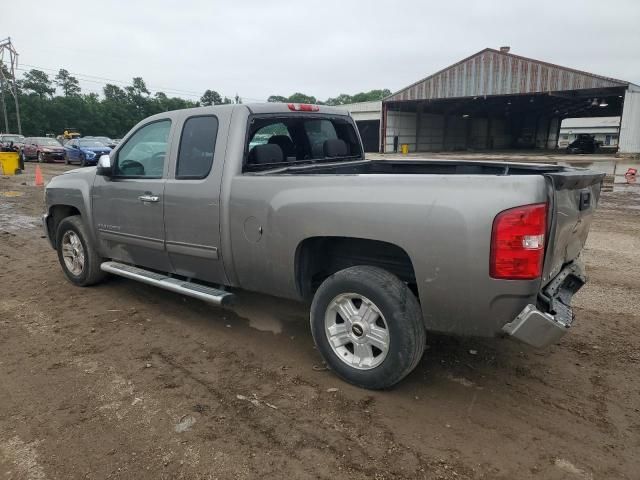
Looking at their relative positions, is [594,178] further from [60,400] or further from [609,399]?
[60,400]

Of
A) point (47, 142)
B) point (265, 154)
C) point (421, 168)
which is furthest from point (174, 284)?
point (47, 142)

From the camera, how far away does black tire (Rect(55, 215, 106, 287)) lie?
5.25 m

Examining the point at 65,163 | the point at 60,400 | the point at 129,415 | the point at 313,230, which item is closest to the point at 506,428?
the point at 313,230

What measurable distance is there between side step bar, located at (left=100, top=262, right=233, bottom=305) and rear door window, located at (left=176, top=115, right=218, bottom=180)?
926 millimetres

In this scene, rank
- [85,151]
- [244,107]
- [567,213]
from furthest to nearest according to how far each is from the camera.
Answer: [85,151]
[244,107]
[567,213]

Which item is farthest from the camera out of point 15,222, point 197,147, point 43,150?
point 43,150

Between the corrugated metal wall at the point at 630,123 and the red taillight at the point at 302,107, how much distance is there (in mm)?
31910

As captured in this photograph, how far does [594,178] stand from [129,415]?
345 centimetres

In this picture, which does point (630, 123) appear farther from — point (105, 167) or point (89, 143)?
point (105, 167)

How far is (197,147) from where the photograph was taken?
4148mm

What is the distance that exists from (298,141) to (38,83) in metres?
72.8

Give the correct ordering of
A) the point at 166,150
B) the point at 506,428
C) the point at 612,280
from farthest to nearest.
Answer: the point at 612,280
the point at 166,150
the point at 506,428

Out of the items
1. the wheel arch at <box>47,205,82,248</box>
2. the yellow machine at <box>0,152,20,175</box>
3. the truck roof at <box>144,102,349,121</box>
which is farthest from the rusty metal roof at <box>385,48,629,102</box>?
the wheel arch at <box>47,205,82,248</box>

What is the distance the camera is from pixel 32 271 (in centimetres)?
631
